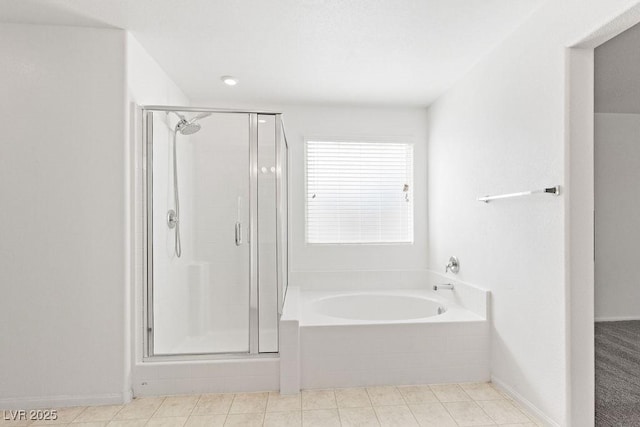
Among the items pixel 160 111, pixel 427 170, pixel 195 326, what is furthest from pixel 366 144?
pixel 195 326

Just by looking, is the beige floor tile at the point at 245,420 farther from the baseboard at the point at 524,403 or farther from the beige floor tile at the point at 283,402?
the baseboard at the point at 524,403

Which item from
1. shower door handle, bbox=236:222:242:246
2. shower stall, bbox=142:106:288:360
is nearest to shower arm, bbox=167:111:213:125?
shower stall, bbox=142:106:288:360

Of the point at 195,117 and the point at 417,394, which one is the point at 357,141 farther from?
the point at 417,394

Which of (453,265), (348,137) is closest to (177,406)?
(453,265)

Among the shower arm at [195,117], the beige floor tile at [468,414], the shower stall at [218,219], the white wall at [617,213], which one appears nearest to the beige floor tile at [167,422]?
the shower stall at [218,219]

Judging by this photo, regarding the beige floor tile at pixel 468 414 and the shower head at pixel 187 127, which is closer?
the beige floor tile at pixel 468 414

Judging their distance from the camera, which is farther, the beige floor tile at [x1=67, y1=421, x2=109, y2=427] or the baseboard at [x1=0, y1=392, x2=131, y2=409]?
the baseboard at [x1=0, y1=392, x2=131, y2=409]

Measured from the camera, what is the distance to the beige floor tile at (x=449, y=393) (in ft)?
7.43

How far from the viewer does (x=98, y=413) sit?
2113 millimetres

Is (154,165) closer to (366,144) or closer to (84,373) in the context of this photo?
(84,373)

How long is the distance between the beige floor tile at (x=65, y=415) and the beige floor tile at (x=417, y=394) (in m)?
1.94

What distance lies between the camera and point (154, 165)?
2463 millimetres

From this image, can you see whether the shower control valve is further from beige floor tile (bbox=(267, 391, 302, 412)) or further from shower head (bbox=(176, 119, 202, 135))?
beige floor tile (bbox=(267, 391, 302, 412))

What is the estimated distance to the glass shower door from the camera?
8.08ft
